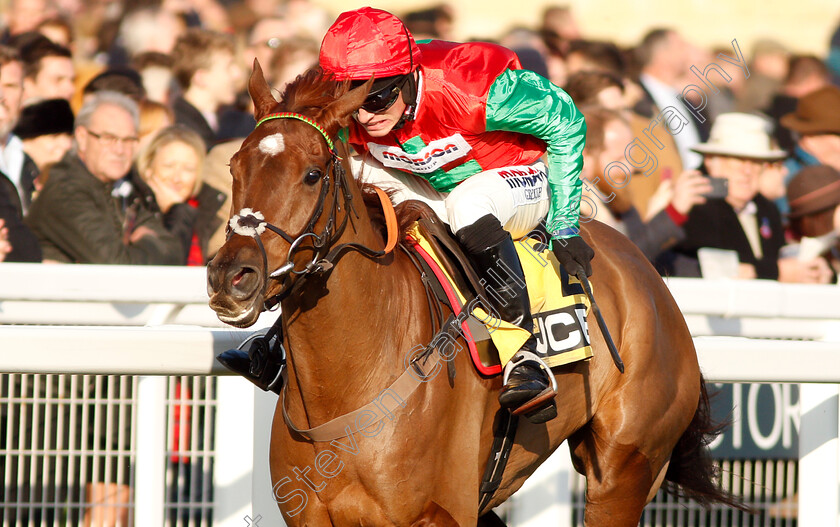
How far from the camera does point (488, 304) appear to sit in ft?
9.88

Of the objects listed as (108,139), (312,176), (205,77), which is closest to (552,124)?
(312,176)

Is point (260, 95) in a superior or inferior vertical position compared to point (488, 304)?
superior

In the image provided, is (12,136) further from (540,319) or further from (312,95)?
(540,319)

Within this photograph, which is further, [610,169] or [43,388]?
[610,169]

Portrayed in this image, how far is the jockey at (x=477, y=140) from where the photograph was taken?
288 centimetres

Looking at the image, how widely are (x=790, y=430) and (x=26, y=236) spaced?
345 cm

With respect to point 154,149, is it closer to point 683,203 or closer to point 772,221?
point 683,203

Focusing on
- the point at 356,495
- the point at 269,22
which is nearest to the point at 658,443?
the point at 356,495

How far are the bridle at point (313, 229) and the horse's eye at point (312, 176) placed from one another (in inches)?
0.9

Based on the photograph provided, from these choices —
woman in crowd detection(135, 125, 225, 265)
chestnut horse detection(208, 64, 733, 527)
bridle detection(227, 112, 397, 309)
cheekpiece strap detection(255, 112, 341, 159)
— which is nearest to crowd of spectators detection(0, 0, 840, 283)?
woman in crowd detection(135, 125, 225, 265)

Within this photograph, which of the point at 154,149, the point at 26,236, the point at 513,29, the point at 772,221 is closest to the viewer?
the point at 26,236

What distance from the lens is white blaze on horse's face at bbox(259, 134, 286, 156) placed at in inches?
98.3

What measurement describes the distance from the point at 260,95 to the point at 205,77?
3.50 m

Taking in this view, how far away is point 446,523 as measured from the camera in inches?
109
